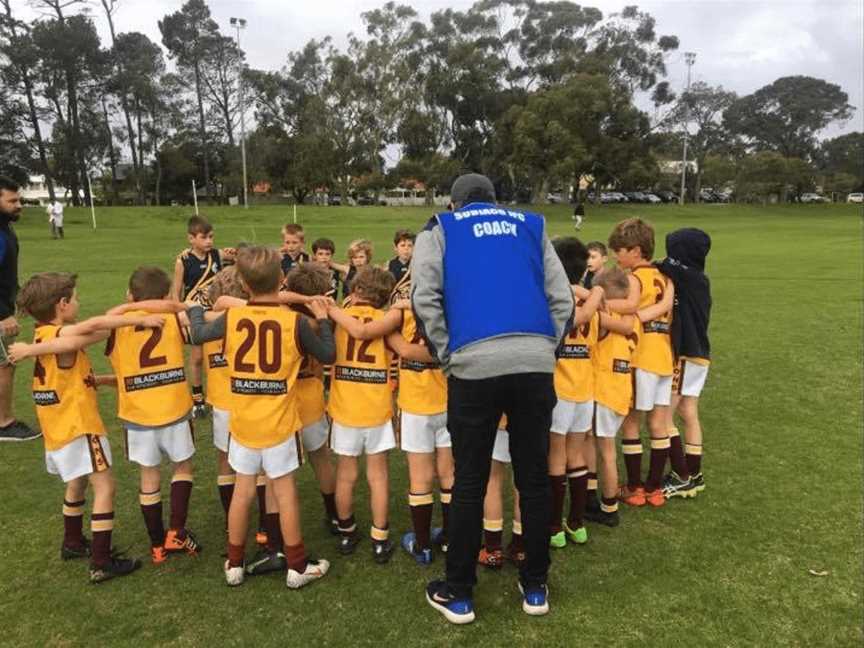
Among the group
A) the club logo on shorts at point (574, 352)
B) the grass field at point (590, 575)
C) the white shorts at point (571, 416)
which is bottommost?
the grass field at point (590, 575)

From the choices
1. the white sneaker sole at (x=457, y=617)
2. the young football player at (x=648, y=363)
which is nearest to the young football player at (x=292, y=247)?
the young football player at (x=648, y=363)

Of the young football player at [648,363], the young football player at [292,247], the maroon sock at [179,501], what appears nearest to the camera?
the maroon sock at [179,501]

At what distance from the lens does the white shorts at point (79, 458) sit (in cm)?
370

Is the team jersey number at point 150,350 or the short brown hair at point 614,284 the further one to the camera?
the short brown hair at point 614,284

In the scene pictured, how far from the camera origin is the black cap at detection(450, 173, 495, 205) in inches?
133

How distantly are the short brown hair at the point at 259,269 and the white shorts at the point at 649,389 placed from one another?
2.79m

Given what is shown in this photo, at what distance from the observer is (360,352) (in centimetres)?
390

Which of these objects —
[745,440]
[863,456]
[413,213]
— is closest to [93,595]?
[745,440]

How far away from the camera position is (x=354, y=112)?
63.9 m

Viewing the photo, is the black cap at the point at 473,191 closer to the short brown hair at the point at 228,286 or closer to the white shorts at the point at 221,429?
the short brown hair at the point at 228,286

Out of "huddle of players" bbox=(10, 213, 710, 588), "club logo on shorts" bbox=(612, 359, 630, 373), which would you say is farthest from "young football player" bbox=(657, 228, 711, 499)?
"club logo on shorts" bbox=(612, 359, 630, 373)

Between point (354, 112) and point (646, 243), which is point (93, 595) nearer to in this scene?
point (646, 243)

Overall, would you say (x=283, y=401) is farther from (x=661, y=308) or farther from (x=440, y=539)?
(x=661, y=308)

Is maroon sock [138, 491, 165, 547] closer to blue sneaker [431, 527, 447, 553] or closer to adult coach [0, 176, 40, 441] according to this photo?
blue sneaker [431, 527, 447, 553]
